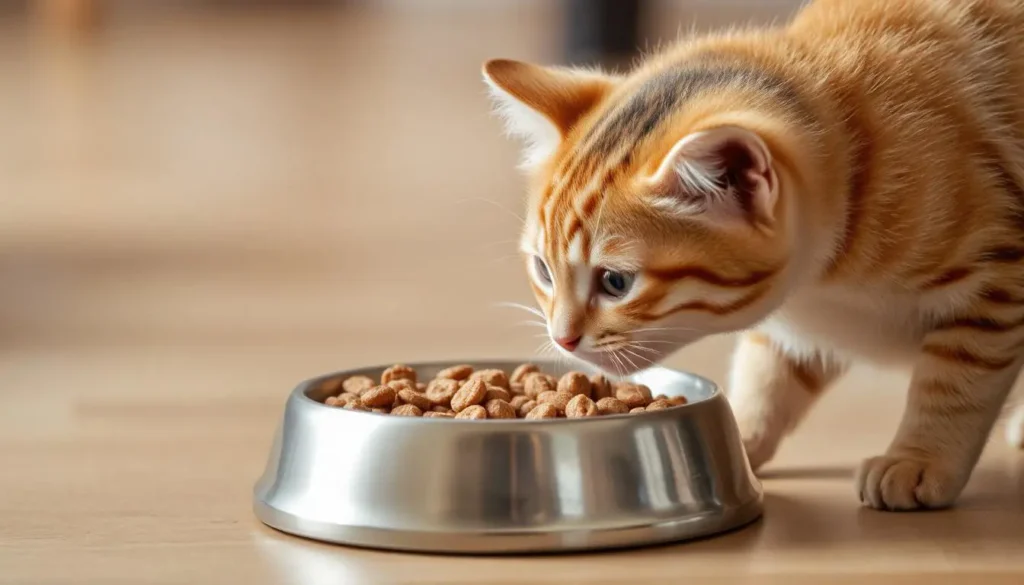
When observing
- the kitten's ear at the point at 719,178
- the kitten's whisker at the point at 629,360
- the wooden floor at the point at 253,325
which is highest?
the kitten's ear at the point at 719,178

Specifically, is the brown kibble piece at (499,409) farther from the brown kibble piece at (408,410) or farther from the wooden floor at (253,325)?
the wooden floor at (253,325)

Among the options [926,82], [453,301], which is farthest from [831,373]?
[453,301]

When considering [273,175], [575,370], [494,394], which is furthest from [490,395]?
[273,175]

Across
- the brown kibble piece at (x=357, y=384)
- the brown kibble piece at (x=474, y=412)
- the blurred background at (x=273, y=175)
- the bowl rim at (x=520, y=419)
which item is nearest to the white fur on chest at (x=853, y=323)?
the bowl rim at (x=520, y=419)

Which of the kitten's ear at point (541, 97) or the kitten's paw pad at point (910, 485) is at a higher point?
the kitten's ear at point (541, 97)

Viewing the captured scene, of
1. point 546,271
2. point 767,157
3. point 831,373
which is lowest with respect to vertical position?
point 831,373

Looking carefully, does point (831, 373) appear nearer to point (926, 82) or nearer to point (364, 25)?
point (926, 82)

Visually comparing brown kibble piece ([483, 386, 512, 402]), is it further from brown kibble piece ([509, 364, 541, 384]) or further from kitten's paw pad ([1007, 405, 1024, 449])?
kitten's paw pad ([1007, 405, 1024, 449])
